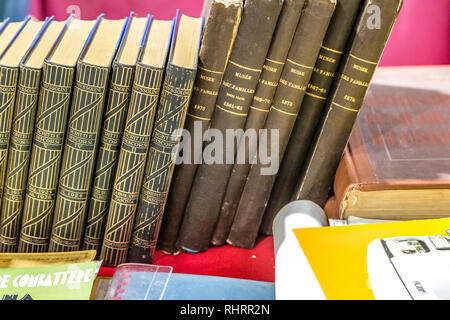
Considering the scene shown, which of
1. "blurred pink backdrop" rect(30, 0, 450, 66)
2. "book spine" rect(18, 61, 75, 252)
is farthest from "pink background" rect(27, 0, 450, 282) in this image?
"book spine" rect(18, 61, 75, 252)

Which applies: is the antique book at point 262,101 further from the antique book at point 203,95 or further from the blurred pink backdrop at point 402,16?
the blurred pink backdrop at point 402,16

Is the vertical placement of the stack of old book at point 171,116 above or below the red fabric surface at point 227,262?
above

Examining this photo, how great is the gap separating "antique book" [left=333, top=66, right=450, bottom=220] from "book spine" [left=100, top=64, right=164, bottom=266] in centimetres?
27

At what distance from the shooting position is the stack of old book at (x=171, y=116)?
2.10ft

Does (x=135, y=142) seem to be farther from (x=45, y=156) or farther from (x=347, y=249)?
(x=347, y=249)


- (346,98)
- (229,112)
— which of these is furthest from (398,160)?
(229,112)

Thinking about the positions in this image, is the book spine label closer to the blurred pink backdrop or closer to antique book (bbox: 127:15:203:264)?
antique book (bbox: 127:15:203:264)

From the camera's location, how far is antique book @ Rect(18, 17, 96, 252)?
64 cm

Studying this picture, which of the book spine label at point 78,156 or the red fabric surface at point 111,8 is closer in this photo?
the book spine label at point 78,156

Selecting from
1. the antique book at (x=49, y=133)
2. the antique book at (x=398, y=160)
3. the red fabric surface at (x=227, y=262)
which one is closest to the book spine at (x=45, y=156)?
the antique book at (x=49, y=133)

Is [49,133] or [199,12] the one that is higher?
[199,12]

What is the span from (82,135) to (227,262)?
11.5 inches

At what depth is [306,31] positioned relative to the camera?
2.12 ft

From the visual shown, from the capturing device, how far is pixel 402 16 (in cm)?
115
